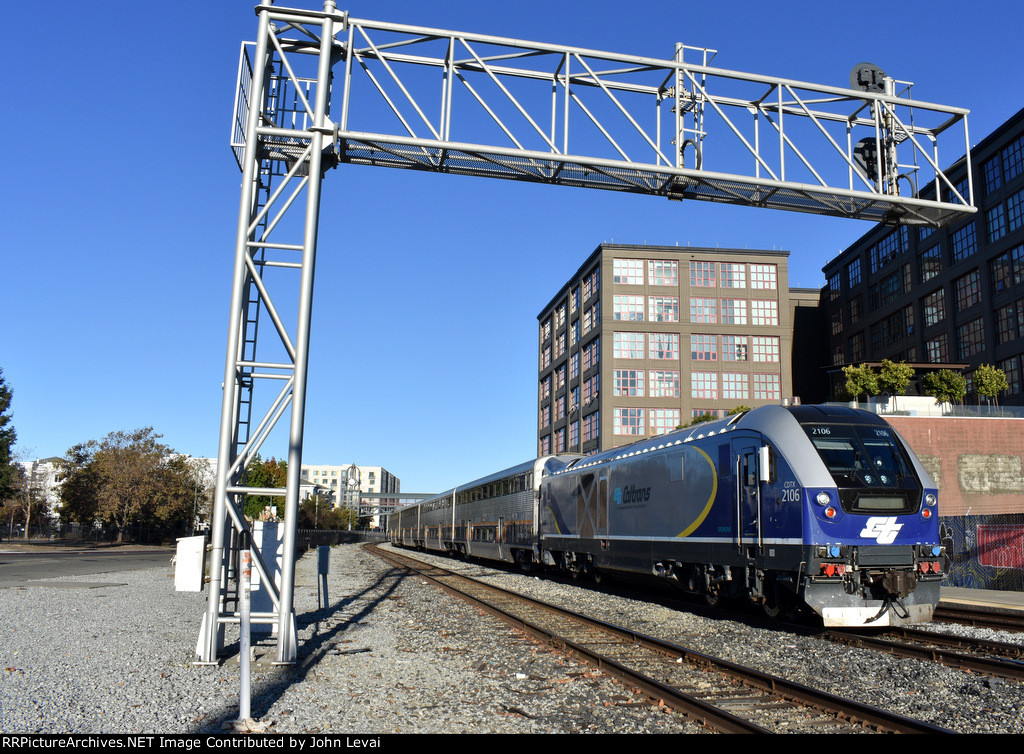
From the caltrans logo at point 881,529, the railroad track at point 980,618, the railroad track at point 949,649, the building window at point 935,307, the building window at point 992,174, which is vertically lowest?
the railroad track at point 980,618

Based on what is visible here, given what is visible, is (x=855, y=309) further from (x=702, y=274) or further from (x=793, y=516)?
(x=793, y=516)

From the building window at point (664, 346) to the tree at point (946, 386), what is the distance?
86.8ft

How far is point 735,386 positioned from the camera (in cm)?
6281

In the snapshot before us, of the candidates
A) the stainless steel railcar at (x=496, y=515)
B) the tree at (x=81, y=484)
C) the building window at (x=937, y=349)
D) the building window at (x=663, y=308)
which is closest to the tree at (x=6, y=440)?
the tree at (x=81, y=484)

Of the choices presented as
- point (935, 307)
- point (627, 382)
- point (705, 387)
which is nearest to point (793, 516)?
point (935, 307)

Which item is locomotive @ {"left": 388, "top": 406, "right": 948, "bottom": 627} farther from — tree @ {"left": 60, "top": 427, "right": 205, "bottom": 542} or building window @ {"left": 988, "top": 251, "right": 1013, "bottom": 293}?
tree @ {"left": 60, "top": 427, "right": 205, "bottom": 542}

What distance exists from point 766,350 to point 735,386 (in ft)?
13.7

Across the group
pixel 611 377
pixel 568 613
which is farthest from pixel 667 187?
pixel 611 377

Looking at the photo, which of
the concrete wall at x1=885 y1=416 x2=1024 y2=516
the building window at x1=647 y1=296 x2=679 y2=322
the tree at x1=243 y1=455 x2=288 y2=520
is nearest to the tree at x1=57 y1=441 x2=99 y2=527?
the tree at x1=243 y1=455 x2=288 y2=520

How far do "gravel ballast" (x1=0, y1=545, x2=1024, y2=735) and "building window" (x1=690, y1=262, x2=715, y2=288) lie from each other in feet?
173

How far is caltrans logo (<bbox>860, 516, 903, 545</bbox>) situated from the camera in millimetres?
10836

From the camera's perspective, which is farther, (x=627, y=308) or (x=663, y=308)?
(x=663, y=308)

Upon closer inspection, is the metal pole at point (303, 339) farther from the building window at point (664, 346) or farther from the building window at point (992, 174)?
the building window at point (664, 346)

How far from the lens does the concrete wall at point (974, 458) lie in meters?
35.0
